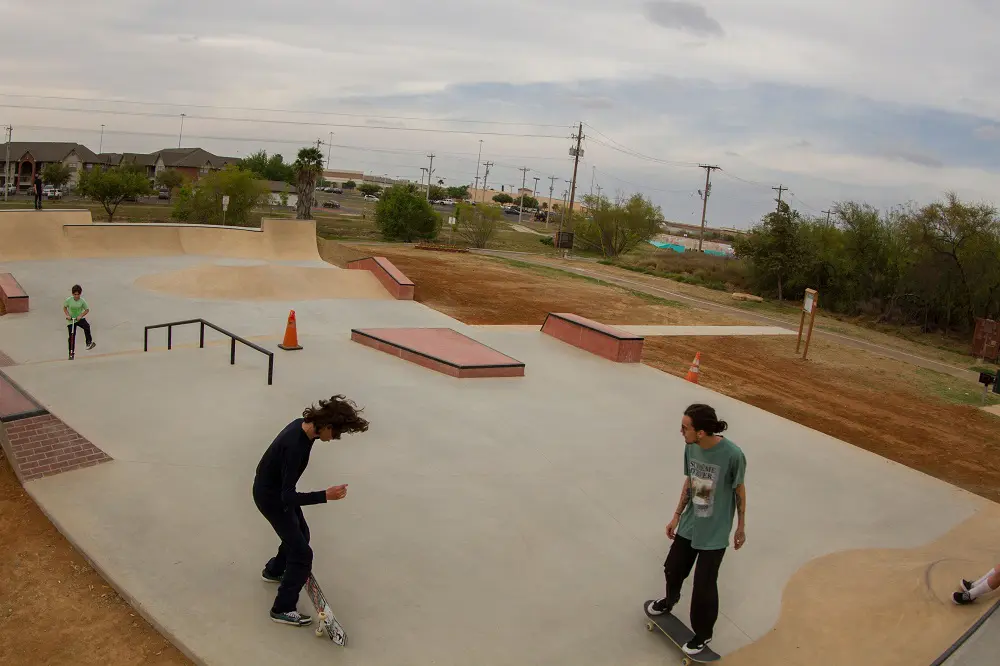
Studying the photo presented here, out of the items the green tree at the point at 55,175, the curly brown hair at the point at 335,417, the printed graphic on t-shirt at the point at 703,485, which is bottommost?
the printed graphic on t-shirt at the point at 703,485

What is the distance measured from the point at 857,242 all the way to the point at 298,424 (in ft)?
124

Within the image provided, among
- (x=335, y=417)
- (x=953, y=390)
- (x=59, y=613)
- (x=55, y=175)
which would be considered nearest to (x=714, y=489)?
(x=335, y=417)

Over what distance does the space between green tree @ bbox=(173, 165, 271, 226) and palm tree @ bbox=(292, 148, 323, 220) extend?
834 centimetres

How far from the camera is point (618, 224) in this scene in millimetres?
52031

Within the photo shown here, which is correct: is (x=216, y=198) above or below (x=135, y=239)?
above

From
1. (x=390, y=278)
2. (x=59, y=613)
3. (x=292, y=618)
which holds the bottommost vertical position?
(x=59, y=613)

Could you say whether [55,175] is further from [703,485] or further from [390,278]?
[703,485]

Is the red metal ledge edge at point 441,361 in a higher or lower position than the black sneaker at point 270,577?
higher

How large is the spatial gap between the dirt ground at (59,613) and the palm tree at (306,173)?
1273 inches

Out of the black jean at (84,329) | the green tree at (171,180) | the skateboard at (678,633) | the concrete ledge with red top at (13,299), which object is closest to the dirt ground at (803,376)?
the skateboard at (678,633)

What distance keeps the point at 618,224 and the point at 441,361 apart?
42.9 meters

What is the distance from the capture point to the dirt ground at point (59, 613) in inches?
160

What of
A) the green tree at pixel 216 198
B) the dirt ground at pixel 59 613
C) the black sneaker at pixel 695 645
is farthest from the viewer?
the green tree at pixel 216 198

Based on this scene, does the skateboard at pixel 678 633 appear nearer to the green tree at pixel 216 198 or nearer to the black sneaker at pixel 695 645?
the black sneaker at pixel 695 645
